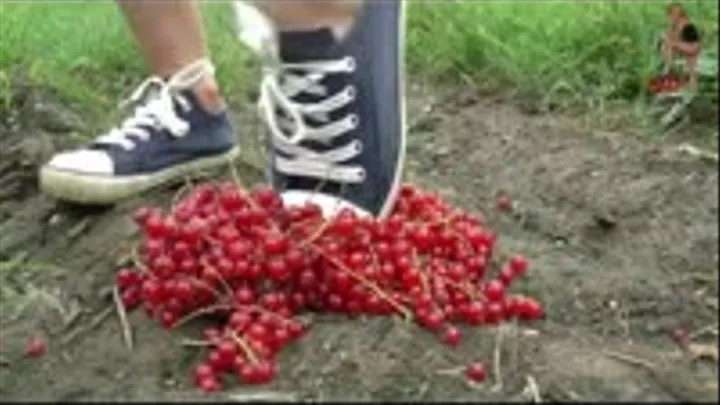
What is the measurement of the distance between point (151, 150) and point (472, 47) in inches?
35.0

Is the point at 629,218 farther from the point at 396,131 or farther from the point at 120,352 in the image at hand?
the point at 120,352

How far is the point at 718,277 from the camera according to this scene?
7.00 ft

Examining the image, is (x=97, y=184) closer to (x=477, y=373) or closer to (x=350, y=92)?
(x=350, y=92)

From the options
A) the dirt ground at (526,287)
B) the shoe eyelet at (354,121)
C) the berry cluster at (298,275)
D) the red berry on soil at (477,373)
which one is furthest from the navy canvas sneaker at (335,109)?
the red berry on soil at (477,373)

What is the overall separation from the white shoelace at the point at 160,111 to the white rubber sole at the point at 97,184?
0.21 ft

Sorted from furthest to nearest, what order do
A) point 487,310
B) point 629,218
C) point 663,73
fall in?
point 663,73 → point 629,218 → point 487,310

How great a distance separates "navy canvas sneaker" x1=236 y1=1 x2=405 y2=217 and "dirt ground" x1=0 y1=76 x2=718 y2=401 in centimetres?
27

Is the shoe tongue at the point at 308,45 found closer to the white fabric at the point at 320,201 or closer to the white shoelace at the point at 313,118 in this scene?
the white shoelace at the point at 313,118

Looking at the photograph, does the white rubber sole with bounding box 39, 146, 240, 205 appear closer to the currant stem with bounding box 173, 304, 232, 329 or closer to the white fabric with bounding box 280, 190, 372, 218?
the white fabric with bounding box 280, 190, 372, 218

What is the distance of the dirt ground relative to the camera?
1.98 m

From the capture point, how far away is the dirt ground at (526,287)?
1980 millimetres

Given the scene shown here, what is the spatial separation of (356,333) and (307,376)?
0.38 ft

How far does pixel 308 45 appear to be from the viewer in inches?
95.5

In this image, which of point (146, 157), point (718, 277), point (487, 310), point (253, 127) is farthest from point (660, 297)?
point (253, 127)
